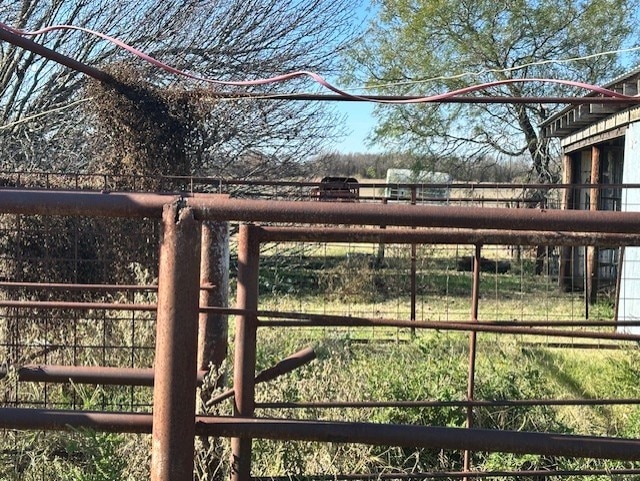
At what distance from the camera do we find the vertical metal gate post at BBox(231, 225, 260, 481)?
247cm

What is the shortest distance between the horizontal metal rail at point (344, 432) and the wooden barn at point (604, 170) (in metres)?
5.32

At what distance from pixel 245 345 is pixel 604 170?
11.8 metres

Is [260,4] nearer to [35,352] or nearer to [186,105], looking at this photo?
[186,105]

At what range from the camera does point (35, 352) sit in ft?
15.0

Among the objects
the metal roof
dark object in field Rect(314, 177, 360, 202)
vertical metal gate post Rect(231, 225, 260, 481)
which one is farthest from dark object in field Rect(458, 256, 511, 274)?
vertical metal gate post Rect(231, 225, 260, 481)

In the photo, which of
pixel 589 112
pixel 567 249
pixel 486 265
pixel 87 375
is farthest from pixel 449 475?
pixel 486 265

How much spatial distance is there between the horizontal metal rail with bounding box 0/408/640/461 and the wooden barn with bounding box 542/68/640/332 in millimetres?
5320

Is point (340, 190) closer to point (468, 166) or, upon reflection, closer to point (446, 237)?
point (446, 237)

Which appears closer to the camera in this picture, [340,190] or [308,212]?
[308,212]

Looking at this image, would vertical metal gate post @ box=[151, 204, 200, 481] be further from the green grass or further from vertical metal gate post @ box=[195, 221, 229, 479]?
vertical metal gate post @ box=[195, 221, 229, 479]

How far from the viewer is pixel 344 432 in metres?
2.20

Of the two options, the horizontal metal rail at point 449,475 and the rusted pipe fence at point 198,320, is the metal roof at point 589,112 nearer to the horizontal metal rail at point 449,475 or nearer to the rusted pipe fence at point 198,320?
the horizontal metal rail at point 449,475

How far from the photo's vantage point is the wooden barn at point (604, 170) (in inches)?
369

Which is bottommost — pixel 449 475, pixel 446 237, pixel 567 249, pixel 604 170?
pixel 449 475
